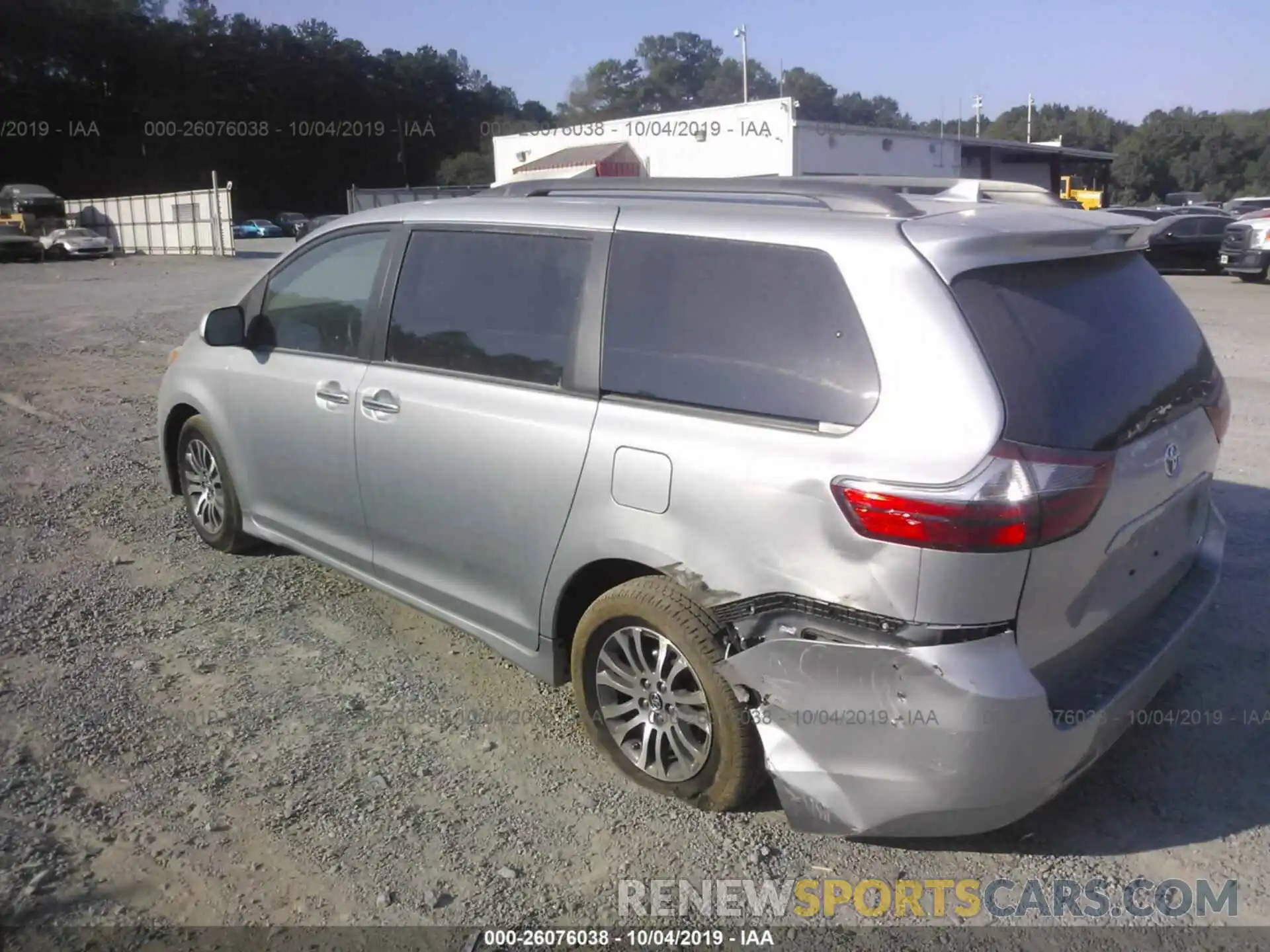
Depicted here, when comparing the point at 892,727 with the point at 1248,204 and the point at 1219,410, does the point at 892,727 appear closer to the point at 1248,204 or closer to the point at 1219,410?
the point at 1219,410

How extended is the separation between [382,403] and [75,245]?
38972mm

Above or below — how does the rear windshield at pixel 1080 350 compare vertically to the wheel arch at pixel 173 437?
above

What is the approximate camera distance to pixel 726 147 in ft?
94.8

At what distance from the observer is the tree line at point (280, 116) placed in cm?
6544

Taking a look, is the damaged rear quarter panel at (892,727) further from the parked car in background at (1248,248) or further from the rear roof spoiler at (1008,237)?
the parked car in background at (1248,248)

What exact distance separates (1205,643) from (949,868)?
1.95 metres

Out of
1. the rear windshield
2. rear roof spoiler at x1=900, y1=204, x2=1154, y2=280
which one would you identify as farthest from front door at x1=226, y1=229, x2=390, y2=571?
the rear windshield

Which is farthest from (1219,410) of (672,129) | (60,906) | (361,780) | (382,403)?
(672,129)

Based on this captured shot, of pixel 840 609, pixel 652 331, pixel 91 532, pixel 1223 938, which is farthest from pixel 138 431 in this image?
pixel 1223 938

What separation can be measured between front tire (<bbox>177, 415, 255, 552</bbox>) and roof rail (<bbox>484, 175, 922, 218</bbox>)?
1.95 m

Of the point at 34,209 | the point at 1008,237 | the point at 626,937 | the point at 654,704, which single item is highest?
the point at 34,209

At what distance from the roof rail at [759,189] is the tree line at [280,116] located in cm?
6201

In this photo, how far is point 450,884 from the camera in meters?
2.98

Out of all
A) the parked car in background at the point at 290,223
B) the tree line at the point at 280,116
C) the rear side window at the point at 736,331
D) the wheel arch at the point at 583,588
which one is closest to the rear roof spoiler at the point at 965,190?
the rear side window at the point at 736,331
